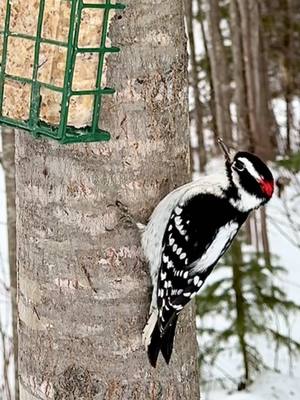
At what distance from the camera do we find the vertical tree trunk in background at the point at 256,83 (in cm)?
828

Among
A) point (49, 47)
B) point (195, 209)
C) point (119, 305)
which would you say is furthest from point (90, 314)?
point (49, 47)

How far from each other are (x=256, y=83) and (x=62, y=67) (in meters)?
7.14

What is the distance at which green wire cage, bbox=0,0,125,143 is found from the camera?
2082 millimetres

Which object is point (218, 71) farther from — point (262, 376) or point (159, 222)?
point (159, 222)

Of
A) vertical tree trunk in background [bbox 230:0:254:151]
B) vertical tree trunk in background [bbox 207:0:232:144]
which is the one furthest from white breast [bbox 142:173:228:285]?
vertical tree trunk in background [bbox 207:0:232:144]

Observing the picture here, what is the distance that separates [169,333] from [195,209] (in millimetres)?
429

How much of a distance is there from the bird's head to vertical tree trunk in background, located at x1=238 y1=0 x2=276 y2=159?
15.2 feet

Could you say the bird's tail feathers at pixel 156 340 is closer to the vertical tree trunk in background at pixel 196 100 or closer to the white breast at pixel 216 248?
the white breast at pixel 216 248

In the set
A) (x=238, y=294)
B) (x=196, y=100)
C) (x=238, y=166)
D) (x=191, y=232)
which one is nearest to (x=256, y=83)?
(x=196, y=100)

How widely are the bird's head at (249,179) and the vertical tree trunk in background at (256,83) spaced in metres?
4.65

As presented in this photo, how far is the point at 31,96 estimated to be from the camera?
2.20 meters

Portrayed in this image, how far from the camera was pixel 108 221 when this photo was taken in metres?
2.29

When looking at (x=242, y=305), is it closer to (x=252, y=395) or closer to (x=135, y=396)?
(x=252, y=395)

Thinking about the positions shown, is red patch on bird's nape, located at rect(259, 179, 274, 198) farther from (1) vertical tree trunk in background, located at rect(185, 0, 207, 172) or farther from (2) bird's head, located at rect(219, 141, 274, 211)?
(1) vertical tree trunk in background, located at rect(185, 0, 207, 172)
